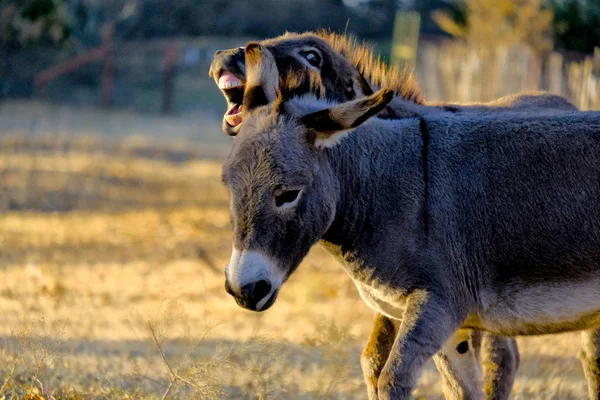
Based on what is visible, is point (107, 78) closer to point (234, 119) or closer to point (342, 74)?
point (342, 74)

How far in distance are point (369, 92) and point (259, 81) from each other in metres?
1.28

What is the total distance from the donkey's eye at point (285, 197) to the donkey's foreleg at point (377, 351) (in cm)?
132

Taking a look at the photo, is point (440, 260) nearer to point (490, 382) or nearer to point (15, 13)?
point (490, 382)

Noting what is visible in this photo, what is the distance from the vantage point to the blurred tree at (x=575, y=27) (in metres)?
25.0

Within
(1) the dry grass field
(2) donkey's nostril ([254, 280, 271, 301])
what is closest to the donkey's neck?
(2) donkey's nostril ([254, 280, 271, 301])

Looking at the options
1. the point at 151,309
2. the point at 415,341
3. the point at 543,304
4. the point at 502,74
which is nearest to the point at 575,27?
the point at 502,74

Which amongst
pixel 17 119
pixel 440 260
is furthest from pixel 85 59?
pixel 440 260

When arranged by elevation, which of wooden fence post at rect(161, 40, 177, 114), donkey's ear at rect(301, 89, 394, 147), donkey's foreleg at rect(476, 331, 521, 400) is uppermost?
donkey's ear at rect(301, 89, 394, 147)

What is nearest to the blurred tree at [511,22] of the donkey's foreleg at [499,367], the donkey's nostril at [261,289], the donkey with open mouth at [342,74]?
the donkey with open mouth at [342,74]

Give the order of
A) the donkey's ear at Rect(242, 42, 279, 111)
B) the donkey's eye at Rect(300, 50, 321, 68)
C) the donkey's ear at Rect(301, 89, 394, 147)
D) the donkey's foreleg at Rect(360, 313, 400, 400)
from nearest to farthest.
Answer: the donkey's ear at Rect(301, 89, 394, 147) < the donkey's ear at Rect(242, 42, 279, 111) < the donkey's foreleg at Rect(360, 313, 400, 400) < the donkey's eye at Rect(300, 50, 321, 68)

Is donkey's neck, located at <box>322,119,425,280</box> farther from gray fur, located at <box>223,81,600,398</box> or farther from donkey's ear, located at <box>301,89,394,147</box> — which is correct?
donkey's ear, located at <box>301,89,394,147</box>

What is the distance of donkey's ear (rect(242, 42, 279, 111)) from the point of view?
16.3 ft

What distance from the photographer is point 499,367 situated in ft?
21.2

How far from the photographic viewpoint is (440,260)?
5000mm
